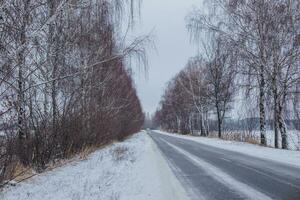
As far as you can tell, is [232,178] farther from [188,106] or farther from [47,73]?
[188,106]

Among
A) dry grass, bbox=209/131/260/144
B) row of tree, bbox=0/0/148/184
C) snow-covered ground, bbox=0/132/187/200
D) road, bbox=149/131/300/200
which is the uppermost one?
row of tree, bbox=0/0/148/184

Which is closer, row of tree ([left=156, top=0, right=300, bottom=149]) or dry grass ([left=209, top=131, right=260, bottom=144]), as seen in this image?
row of tree ([left=156, top=0, right=300, bottom=149])

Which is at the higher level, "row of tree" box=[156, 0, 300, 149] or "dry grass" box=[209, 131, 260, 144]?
"row of tree" box=[156, 0, 300, 149]

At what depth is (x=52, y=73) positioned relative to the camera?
12.1 metres

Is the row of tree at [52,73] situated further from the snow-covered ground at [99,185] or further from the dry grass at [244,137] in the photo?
the dry grass at [244,137]

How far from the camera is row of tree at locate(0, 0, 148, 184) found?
25.6ft

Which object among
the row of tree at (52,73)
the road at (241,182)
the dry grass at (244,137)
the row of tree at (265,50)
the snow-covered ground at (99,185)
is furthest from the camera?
the dry grass at (244,137)

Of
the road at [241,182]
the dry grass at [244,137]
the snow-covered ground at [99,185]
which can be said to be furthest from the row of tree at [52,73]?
the dry grass at [244,137]

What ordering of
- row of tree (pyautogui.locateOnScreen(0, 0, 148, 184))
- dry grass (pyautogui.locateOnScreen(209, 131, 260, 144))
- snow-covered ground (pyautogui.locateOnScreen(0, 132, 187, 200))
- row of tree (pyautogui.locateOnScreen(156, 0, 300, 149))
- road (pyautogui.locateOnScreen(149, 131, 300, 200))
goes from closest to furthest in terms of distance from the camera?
1. row of tree (pyautogui.locateOnScreen(0, 0, 148, 184))
2. snow-covered ground (pyautogui.locateOnScreen(0, 132, 187, 200))
3. road (pyautogui.locateOnScreen(149, 131, 300, 200))
4. row of tree (pyautogui.locateOnScreen(156, 0, 300, 149))
5. dry grass (pyautogui.locateOnScreen(209, 131, 260, 144))

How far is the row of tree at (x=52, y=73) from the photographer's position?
7812 mm

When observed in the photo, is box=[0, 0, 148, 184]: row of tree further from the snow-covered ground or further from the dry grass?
the dry grass

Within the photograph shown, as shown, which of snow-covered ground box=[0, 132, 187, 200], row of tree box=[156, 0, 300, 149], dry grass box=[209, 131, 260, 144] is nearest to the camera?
snow-covered ground box=[0, 132, 187, 200]

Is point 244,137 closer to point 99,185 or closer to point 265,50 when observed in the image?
point 265,50

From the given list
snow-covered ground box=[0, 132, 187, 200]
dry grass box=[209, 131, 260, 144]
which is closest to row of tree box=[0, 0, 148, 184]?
snow-covered ground box=[0, 132, 187, 200]
